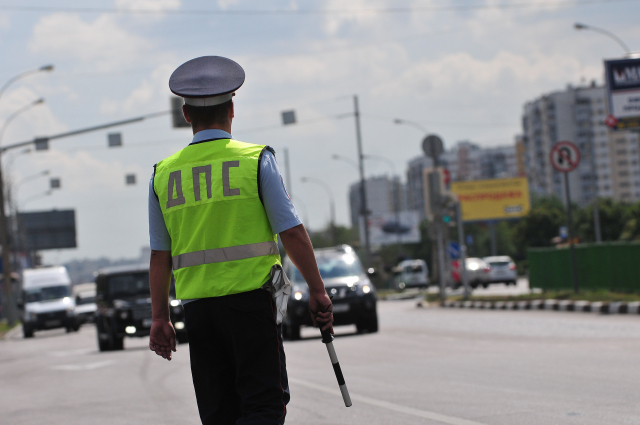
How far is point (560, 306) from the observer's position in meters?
23.2

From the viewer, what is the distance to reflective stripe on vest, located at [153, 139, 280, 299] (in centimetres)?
401

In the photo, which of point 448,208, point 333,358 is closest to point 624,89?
point 448,208

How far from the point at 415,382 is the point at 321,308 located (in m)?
6.14

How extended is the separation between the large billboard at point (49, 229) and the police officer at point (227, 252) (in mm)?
76559

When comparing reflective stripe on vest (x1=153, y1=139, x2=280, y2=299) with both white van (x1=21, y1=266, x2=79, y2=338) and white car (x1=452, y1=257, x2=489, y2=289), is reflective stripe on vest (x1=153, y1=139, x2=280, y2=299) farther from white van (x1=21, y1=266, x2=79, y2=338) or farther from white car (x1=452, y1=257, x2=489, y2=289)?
white car (x1=452, y1=257, x2=489, y2=289)

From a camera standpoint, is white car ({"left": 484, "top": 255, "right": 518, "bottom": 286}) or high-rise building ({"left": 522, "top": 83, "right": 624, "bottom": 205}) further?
high-rise building ({"left": 522, "top": 83, "right": 624, "bottom": 205})

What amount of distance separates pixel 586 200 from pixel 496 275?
132462 millimetres

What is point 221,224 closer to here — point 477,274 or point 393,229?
point 477,274

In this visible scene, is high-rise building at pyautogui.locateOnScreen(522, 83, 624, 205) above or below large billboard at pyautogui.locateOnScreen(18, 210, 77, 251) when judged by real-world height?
above

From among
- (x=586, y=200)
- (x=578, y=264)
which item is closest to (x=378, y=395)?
(x=578, y=264)

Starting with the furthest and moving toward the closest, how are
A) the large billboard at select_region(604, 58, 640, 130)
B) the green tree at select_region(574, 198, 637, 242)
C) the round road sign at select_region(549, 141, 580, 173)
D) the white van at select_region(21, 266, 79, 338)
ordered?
the green tree at select_region(574, 198, 637, 242), the white van at select_region(21, 266, 79, 338), the large billboard at select_region(604, 58, 640, 130), the round road sign at select_region(549, 141, 580, 173)

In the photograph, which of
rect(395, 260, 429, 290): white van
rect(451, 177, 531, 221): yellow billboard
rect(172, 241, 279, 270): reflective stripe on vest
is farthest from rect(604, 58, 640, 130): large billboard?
rect(451, 177, 531, 221): yellow billboard

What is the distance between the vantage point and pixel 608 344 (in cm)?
1307

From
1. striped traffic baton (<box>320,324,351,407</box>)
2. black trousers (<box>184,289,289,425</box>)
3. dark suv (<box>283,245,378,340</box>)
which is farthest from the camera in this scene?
dark suv (<box>283,245,378,340</box>)
